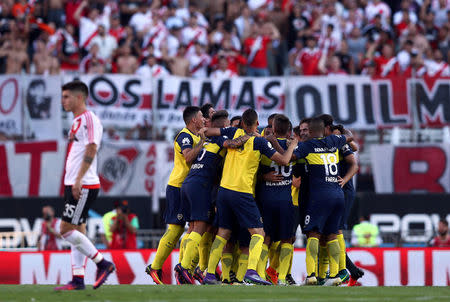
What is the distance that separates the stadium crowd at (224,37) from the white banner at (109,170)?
8.22 ft

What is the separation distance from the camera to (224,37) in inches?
958

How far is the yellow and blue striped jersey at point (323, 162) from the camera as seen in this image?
533 inches

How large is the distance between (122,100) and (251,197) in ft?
27.7

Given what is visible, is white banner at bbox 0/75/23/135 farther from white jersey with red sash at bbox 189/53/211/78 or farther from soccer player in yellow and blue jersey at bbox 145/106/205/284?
soccer player in yellow and blue jersey at bbox 145/106/205/284

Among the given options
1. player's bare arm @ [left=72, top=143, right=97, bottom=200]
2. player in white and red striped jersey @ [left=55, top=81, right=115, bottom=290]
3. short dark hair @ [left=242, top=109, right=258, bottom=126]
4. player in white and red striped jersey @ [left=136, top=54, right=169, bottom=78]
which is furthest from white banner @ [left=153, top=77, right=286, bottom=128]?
player's bare arm @ [left=72, top=143, right=97, bottom=200]

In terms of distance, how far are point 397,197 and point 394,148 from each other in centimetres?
107

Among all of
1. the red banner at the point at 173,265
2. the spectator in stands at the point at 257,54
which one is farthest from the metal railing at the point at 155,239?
the spectator in stands at the point at 257,54

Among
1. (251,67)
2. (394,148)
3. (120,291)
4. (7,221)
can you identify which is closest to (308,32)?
(251,67)

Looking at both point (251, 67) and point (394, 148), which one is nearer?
point (394, 148)

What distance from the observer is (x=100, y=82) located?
20.9 meters

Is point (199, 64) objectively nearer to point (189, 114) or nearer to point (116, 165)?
point (116, 165)

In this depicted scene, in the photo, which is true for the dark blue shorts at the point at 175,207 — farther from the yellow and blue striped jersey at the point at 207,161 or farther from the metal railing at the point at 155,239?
the metal railing at the point at 155,239

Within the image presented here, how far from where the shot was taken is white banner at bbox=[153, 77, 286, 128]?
68.6ft

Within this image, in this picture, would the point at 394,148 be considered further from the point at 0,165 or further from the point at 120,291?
the point at 120,291
